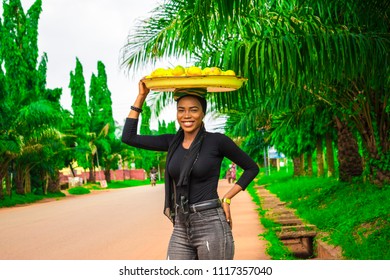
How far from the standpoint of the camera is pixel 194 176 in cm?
354

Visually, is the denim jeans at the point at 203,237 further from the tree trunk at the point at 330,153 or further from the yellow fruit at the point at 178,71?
the tree trunk at the point at 330,153

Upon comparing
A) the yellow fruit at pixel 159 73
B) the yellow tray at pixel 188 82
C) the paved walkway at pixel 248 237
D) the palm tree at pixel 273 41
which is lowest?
the paved walkway at pixel 248 237

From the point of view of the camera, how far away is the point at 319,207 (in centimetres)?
1274

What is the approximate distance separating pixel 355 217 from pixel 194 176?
616 cm

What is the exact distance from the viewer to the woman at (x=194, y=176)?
357 centimetres

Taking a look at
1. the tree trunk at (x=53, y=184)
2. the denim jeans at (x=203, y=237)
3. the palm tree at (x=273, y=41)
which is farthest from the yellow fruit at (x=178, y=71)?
the tree trunk at (x=53, y=184)

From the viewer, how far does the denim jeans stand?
3650mm

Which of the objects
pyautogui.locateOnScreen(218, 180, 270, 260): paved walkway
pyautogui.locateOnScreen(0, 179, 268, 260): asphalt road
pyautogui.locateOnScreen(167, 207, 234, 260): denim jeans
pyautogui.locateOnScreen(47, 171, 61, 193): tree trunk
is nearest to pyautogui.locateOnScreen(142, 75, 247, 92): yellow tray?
pyautogui.locateOnScreen(167, 207, 234, 260): denim jeans

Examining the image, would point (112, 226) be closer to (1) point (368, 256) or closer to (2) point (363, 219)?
(2) point (363, 219)

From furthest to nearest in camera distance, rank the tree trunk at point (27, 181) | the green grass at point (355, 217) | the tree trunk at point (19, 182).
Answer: the tree trunk at point (27, 181)
the tree trunk at point (19, 182)
the green grass at point (355, 217)

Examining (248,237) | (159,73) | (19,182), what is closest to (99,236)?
(248,237)

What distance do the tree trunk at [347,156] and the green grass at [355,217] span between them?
0.91 metres
